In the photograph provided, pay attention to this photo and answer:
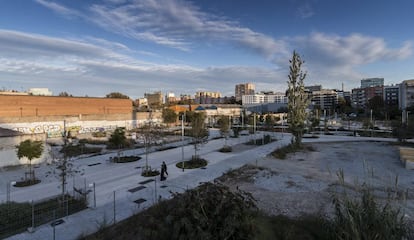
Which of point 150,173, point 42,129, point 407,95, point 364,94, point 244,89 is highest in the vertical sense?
point 244,89

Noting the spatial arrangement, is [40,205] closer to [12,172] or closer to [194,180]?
[194,180]

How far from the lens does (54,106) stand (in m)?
44.2

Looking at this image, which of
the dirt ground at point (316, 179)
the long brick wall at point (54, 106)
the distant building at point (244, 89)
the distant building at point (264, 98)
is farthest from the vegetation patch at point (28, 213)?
the distant building at point (244, 89)

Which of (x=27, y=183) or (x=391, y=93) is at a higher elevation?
(x=391, y=93)

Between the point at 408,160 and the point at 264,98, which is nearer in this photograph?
the point at 408,160

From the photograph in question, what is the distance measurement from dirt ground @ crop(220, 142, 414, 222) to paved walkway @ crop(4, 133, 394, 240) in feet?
6.52

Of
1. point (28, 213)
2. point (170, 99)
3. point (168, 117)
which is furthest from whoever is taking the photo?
point (170, 99)

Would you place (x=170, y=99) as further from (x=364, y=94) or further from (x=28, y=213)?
(x=28, y=213)

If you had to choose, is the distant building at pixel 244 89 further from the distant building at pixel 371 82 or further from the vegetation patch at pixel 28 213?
the vegetation patch at pixel 28 213

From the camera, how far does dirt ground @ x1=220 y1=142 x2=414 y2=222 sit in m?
9.06

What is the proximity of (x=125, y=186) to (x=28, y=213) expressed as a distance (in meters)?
4.34

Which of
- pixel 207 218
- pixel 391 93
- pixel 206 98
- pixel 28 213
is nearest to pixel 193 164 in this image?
pixel 28 213

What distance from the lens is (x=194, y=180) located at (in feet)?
43.4

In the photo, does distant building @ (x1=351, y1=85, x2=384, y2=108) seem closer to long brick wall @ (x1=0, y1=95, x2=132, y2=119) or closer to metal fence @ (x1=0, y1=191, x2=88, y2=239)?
long brick wall @ (x1=0, y1=95, x2=132, y2=119)
